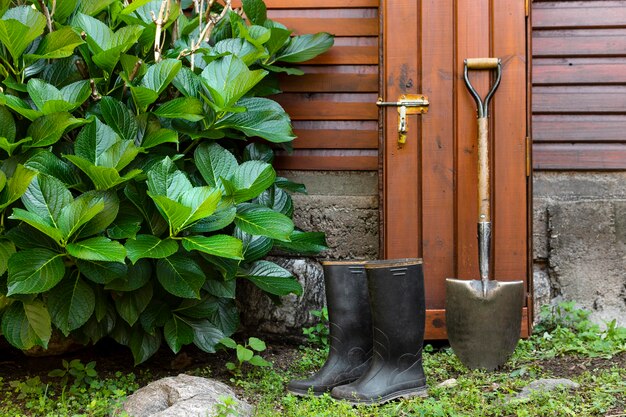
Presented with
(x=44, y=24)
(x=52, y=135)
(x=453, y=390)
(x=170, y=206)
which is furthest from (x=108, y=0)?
(x=453, y=390)

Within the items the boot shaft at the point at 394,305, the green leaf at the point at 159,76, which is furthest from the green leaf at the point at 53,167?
the boot shaft at the point at 394,305

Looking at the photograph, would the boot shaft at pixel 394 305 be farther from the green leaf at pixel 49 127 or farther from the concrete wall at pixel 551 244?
the green leaf at pixel 49 127

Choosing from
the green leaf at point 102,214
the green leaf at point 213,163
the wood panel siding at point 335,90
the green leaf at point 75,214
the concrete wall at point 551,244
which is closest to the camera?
the green leaf at point 75,214

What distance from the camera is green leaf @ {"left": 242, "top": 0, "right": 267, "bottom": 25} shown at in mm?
3338

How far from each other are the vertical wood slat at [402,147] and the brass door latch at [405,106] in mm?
20

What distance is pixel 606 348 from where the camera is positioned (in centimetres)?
308

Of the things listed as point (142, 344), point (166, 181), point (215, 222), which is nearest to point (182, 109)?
point (166, 181)

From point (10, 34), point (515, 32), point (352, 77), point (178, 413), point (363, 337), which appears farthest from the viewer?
point (352, 77)

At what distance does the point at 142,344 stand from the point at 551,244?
6.24ft

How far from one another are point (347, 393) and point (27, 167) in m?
1.35

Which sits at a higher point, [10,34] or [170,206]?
[10,34]

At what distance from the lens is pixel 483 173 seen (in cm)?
315

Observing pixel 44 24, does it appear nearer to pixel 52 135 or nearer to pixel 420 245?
pixel 52 135

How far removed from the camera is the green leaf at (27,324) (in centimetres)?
266
